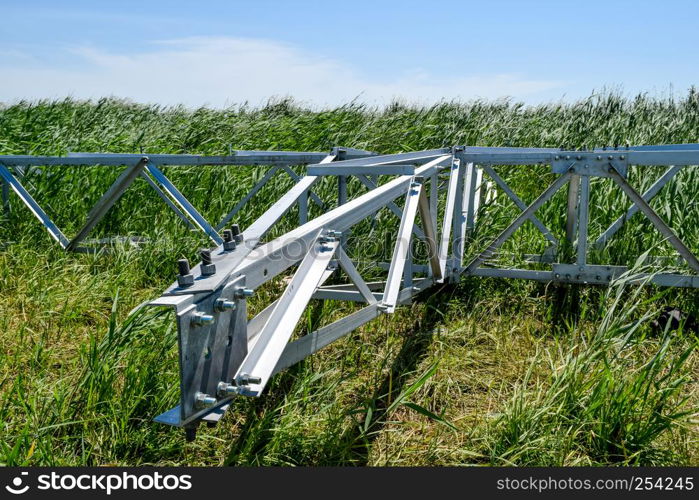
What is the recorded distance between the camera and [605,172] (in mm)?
4508

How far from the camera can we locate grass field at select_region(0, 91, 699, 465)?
308cm

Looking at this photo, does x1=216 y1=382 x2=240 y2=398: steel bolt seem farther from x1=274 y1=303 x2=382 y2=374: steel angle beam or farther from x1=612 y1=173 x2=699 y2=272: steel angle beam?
x1=612 y1=173 x2=699 y2=272: steel angle beam

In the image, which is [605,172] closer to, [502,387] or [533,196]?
[502,387]

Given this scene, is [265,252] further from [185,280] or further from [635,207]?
[635,207]

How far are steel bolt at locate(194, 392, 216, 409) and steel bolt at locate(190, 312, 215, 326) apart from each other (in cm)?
24

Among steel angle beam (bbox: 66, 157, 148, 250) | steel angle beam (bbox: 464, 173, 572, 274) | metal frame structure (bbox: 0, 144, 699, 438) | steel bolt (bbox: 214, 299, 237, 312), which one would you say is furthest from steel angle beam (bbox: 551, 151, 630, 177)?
steel angle beam (bbox: 66, 157, 148, 250)

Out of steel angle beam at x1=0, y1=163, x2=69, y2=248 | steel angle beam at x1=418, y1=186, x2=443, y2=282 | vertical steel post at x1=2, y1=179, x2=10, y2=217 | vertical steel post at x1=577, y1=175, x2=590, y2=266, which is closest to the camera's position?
steel angle beam at x1=418, y1=186, x2=443, y2=282

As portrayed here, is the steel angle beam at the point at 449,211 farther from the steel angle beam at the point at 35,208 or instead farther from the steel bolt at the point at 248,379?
the steel angle beam at the point at 35,208

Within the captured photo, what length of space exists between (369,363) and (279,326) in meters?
2.01

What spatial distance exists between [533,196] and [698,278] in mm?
3511

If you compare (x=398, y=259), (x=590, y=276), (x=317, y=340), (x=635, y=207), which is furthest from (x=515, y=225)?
(x=317, y=340)

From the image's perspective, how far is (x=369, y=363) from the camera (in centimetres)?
415

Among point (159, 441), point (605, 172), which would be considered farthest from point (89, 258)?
point (605, 172)

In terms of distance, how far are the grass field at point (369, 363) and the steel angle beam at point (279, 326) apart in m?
0.88
